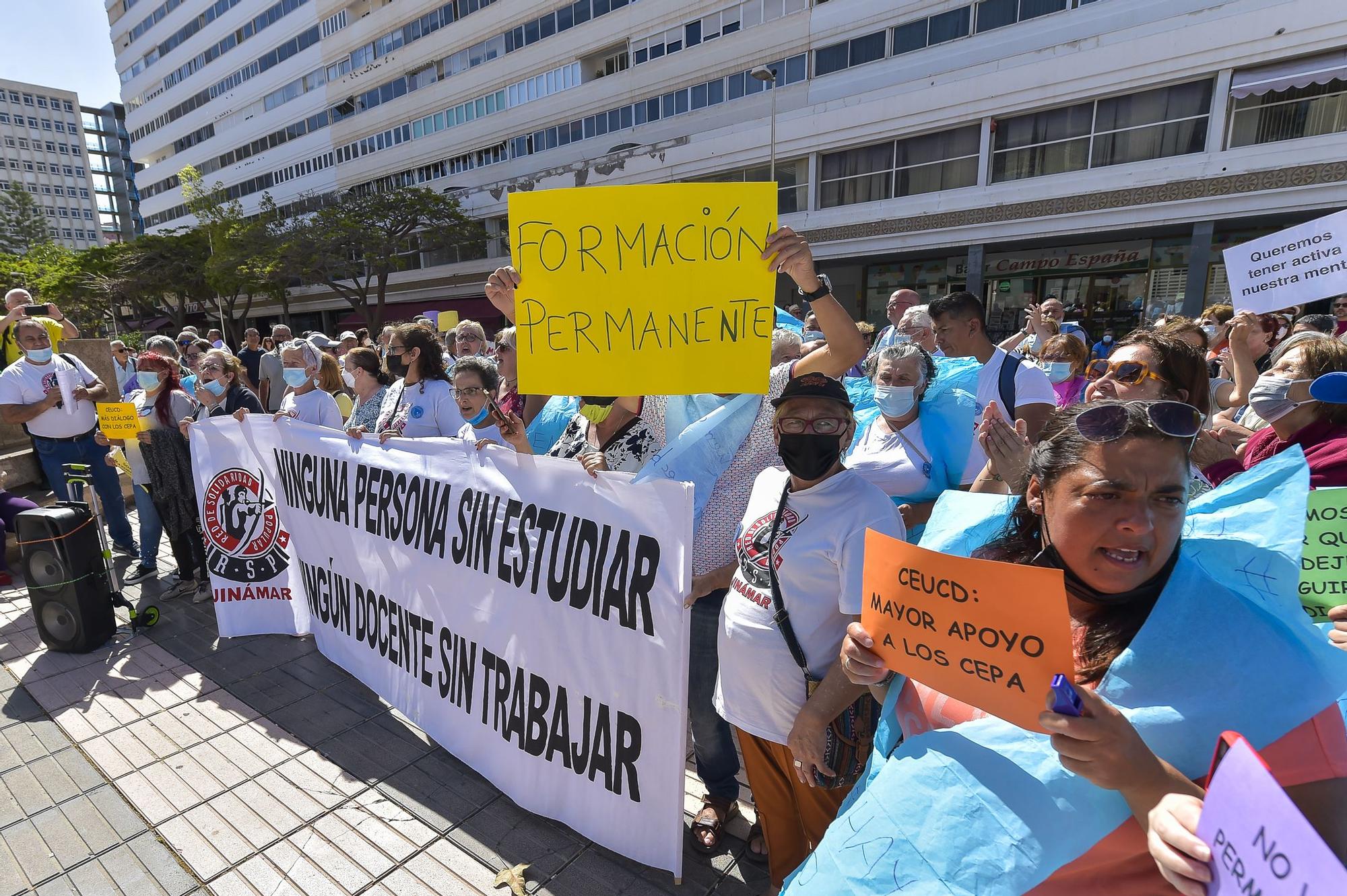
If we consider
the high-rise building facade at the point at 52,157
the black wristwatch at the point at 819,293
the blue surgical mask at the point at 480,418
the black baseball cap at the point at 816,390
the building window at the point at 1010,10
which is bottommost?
the blue surgical mask at the point at 480,418

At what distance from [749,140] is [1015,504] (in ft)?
77.0

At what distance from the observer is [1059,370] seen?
15.3 feet

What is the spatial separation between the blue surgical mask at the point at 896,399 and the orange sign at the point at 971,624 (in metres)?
1.52

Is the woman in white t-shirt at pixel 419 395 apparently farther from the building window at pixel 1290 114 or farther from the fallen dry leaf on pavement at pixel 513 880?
the building window at pixel 1290 114

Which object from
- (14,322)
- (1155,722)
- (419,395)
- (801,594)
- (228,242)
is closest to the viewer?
(1155,722)

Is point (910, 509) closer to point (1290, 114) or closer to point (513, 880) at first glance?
point (513, 880)

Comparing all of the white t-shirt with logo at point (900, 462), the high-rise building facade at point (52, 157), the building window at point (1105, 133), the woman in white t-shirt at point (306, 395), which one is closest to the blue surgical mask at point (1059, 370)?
the white t-shirt with logo at point (900, 462)

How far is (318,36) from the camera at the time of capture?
3822 centimetres

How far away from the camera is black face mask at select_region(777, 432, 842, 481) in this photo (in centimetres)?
192

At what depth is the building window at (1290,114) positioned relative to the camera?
45.1 ft

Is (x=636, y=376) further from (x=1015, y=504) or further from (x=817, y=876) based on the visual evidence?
(x=817, y=876)

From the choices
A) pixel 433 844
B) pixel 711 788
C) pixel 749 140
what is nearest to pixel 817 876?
pixel 711 788

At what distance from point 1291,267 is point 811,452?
12.4 feet

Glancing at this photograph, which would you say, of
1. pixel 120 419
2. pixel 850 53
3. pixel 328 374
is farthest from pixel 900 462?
pixel 850 53
